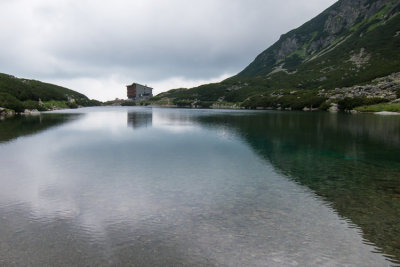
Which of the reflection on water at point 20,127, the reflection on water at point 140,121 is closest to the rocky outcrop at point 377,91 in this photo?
the reflection on water at point 140,121

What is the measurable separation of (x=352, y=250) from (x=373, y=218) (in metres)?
4.85

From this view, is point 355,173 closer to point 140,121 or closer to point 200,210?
point 200,210

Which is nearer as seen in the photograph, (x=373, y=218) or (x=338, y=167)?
(x=373, y=218)

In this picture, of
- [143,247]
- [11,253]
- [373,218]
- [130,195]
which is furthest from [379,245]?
[11,253]

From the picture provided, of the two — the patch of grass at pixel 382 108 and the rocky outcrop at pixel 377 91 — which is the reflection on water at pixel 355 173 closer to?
the patch of grass at pixel 382 108

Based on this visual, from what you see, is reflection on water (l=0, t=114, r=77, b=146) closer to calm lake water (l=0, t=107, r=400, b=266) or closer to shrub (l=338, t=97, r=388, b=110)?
calm lake water (l=0, t=107, r=400, b=266)

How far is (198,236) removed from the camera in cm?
1372

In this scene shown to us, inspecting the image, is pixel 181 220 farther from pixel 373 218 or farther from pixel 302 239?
pixel 373 218

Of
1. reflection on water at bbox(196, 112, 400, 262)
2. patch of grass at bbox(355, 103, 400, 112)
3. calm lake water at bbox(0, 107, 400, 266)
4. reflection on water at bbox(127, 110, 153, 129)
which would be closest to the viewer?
calm lake water at bbox(0, 107, 400, 266)

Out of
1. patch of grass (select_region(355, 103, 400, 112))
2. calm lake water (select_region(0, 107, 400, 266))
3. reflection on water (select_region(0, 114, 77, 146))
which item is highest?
patch of grass (select_region(355, 103, 400, 112))

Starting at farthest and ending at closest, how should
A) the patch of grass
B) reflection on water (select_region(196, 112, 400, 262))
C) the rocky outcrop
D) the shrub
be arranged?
the rocky outcrop, the shrub, the patch of grass, reflection on water (select_region(196, 112, 400, 262))

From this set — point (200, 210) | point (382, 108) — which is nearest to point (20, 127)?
point (200, 210)

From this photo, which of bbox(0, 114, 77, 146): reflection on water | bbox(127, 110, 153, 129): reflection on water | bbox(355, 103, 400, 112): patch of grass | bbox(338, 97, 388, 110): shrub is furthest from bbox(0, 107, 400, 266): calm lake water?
bbox(338, 97, 388, 110): shrub

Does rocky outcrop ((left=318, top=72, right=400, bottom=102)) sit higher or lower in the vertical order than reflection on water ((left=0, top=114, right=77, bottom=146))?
higher
